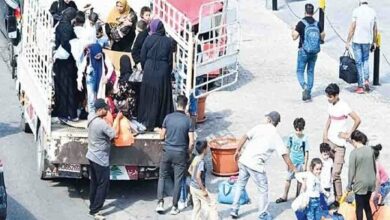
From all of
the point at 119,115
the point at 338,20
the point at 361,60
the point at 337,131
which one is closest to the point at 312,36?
the point at 361,60

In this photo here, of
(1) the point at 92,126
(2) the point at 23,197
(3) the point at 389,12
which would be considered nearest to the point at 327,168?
(1) the point at 92,126

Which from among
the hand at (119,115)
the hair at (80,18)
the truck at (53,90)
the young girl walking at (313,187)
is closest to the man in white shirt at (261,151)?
the young girl walking at (313,187)

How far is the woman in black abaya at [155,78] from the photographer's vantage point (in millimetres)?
15195

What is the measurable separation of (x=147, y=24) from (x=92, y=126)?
2.50 metres

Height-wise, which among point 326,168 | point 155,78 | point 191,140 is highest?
point 155,78

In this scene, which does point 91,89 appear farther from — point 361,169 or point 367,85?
point 367,85

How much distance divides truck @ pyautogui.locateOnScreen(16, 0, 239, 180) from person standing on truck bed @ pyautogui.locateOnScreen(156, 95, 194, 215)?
28 centimetres

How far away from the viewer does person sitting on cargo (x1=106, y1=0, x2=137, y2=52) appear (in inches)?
643

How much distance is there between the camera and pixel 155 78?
49.9ft

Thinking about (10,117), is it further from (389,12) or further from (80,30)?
(389,12)

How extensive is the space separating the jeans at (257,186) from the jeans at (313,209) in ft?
2.29

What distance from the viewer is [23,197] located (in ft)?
49.5

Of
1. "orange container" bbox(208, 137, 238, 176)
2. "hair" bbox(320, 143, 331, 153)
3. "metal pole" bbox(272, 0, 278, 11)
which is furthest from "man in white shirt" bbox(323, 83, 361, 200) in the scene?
"metal pole" bbox(272, 0, 278, 11)

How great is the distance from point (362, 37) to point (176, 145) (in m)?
6.60
